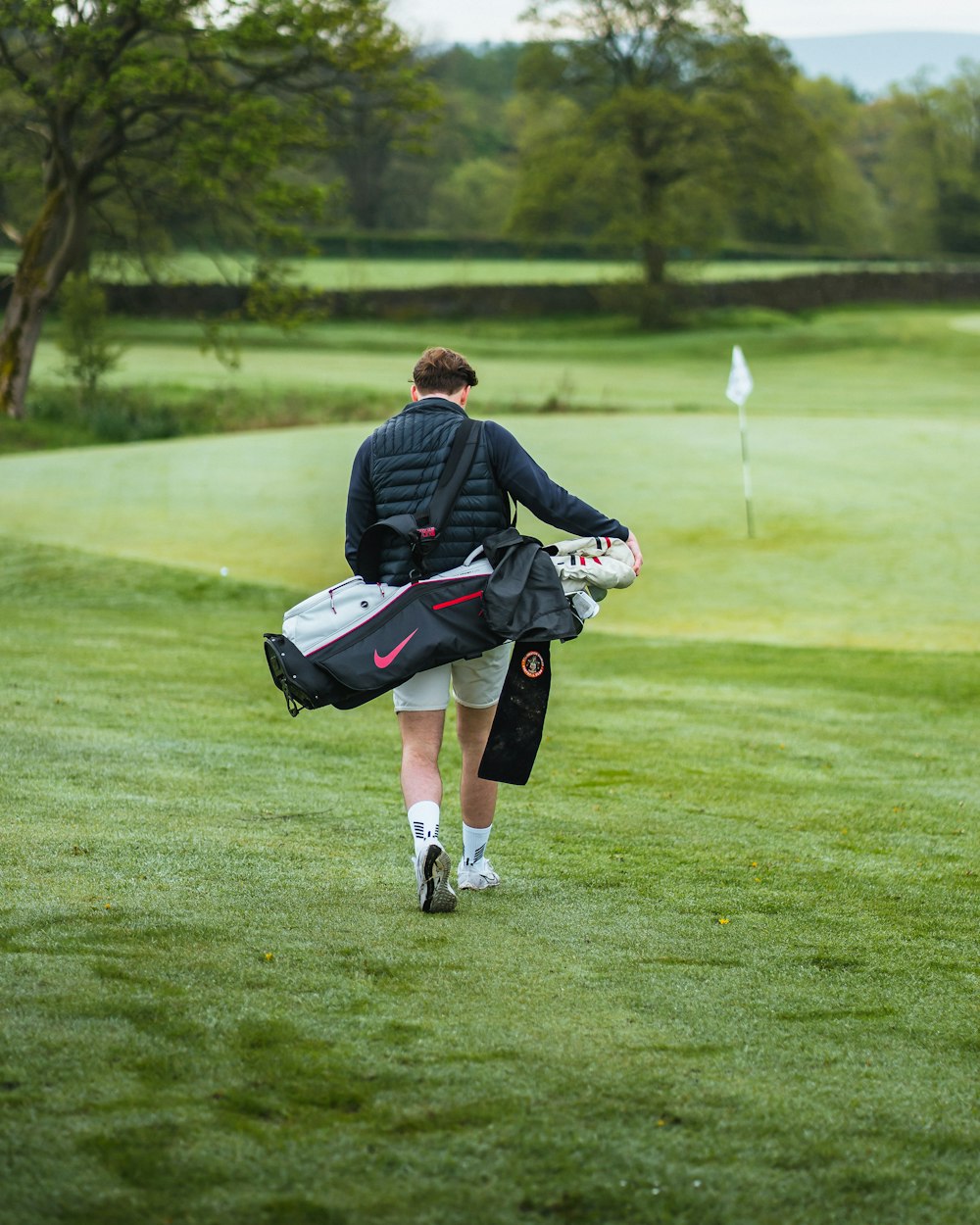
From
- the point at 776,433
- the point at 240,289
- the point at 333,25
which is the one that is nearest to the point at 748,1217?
the point at 776,433

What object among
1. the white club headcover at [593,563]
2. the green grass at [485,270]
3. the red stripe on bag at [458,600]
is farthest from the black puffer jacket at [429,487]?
the green grass at [485,270]

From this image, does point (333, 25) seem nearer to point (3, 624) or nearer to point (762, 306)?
point (3, 624)

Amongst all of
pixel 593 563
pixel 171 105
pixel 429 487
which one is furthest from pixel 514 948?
pixel 171 105

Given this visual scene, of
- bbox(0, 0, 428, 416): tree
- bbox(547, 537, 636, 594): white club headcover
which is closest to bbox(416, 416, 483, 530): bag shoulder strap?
bbox(547, 537, 636, 594): white club headcover

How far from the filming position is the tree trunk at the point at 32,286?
28.9m

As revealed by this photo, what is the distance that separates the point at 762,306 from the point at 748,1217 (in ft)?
195

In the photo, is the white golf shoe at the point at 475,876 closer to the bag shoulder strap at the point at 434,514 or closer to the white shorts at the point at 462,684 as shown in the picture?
the white shorts at the point at 462,684

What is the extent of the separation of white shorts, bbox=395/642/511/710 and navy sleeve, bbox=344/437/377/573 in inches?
17.1

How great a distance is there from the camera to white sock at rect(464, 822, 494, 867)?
17.0 feet

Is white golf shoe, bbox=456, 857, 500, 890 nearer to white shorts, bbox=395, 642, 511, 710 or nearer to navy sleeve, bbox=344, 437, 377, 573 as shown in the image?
white shorts, bbox=395, 642, 511, 710

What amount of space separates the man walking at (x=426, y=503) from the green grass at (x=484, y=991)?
1.24 ft

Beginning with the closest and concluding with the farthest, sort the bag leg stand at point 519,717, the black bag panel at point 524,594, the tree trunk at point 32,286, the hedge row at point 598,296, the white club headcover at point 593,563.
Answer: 1. the black bag panel at point 524,594
2. the white club headcover at point 593,563
3. the bag leg stand at point 519,717
4. the tree trunk at point 32,286
5. the hedge row at point 598,296

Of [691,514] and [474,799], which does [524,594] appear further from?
[691,514]

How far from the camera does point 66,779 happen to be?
260 inches
